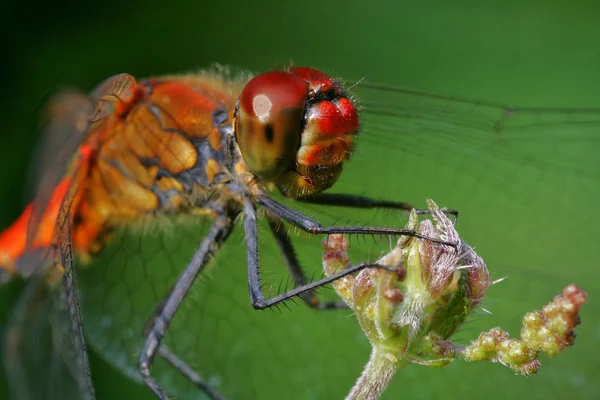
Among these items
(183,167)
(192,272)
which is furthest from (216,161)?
(192,272)

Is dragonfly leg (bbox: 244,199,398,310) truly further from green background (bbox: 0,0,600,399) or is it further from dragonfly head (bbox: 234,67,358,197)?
dragonfly head (bbox: 234,67,358,197)

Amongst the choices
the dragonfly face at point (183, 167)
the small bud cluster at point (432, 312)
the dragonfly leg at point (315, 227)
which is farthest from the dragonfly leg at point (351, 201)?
the small bud cluster at point (432, 312)

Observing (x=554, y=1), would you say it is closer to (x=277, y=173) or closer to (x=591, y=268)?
(x=591, y=268)

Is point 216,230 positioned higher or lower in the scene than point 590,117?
lower

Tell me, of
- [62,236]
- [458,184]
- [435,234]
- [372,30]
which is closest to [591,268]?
[458,184]

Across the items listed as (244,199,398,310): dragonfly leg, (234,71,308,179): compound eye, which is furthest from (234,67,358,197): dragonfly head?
(244,199,398,310): dragonfly leg

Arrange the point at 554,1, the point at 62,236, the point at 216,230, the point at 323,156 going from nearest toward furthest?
the point at 323,156 < the point at 62,236 < the point at 216,230 < the point at 554,1

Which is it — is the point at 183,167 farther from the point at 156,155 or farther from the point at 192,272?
the point at 192,272

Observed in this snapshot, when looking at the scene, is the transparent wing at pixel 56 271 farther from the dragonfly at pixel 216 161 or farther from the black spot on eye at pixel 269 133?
the black spot on eye at pixel 269 133
